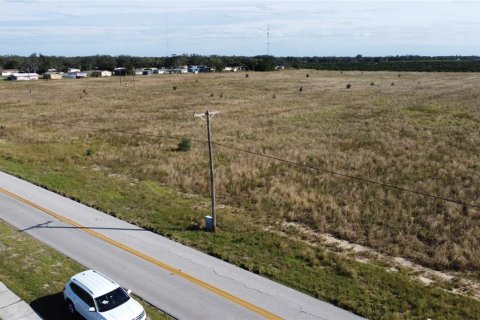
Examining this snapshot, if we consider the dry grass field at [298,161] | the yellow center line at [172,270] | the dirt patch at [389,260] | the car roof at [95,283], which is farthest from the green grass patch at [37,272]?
the dirt patch at [389,260]

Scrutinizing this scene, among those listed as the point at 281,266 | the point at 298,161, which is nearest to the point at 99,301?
the point at 281,266

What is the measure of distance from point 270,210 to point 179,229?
5.35 metres

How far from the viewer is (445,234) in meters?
19.8

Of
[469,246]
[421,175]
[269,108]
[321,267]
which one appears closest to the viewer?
[321,267]

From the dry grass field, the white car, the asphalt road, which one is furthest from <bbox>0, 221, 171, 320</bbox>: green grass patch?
the dry grass field

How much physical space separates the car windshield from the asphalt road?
1.30 metres

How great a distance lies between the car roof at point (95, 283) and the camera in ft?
43.3

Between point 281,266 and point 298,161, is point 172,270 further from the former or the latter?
point 298,161

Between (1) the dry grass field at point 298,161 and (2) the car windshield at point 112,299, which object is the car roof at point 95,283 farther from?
(1) the dry grass field at point 298,161

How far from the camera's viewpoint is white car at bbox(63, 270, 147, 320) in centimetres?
1273

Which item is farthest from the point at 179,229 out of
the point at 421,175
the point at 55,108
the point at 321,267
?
the point at 55,108

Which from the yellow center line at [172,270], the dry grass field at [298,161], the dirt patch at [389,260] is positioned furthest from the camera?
the dry grass field at [298,161]

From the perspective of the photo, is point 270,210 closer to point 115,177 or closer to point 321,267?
point 321,267

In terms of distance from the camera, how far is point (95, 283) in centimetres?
1361
